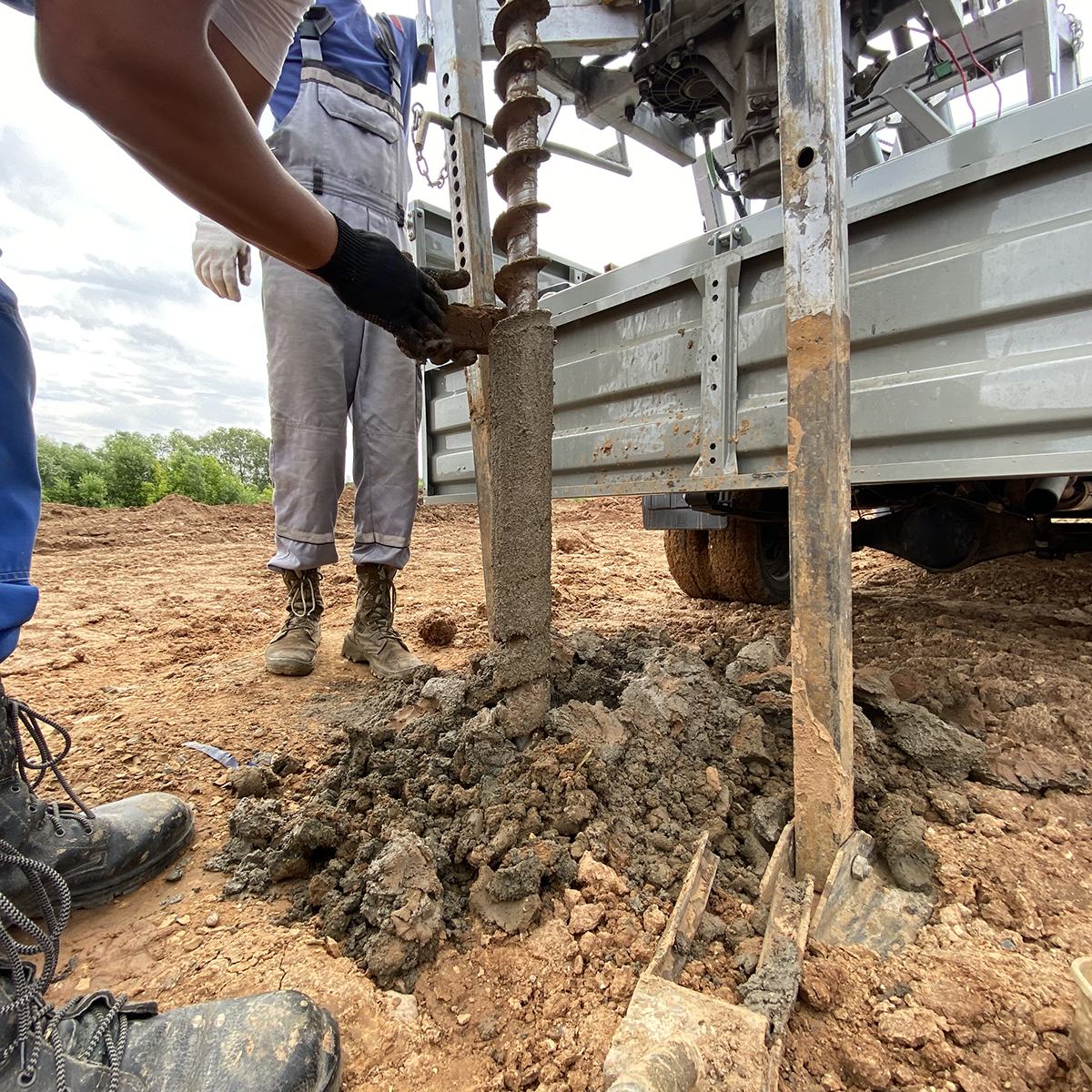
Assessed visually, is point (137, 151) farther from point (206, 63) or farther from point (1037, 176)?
point (1037, 176)

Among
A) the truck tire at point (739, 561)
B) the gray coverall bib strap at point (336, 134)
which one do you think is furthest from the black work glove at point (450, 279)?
the truck tire at point (739, 561)

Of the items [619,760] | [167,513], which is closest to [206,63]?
[619,760]

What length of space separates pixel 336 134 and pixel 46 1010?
8.86 feet

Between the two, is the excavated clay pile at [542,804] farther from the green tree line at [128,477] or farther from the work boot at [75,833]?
the green tree line at [128,477]

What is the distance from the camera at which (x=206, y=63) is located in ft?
2.85

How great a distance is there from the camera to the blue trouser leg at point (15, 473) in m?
1.04

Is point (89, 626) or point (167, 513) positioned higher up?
point (167, 513)

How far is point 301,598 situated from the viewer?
262 cm

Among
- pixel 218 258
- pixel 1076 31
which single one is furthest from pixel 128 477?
pixel 1076 31

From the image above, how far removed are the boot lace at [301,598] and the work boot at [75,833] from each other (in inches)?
47.9

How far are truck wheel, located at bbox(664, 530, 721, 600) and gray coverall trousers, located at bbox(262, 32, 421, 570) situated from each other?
1722 mm

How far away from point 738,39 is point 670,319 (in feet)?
4.70

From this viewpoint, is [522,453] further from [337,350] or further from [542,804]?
[337,350]

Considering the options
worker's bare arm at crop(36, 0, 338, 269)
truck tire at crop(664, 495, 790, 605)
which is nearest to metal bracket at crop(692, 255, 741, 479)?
worker's bare arm at crop(36, 0, 338, 269)
